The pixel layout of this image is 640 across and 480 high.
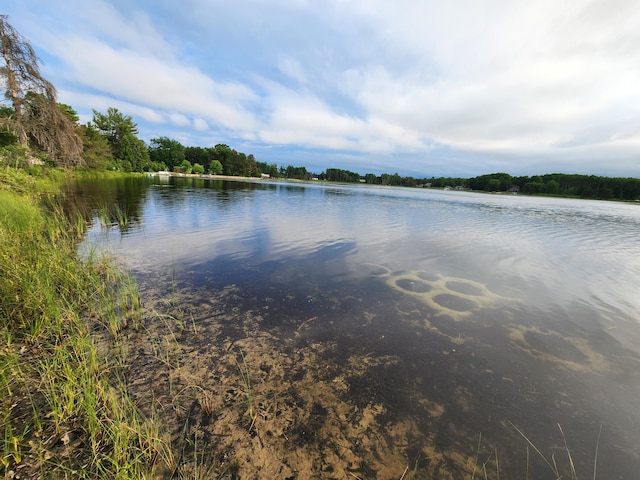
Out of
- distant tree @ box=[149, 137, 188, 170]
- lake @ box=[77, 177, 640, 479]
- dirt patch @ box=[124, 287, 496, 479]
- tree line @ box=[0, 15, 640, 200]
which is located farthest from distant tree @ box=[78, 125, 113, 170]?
distant tree @ box=[149, 137, 188, 170]

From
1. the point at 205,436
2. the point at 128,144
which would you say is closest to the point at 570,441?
the point at 205,436

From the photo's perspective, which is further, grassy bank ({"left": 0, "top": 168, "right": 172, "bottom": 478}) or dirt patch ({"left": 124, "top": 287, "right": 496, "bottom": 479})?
dirt patch ({"left": 124, "top": 287, "right": 496, "bottom": 479})

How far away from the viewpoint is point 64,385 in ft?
9.43

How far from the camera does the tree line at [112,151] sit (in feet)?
73.0

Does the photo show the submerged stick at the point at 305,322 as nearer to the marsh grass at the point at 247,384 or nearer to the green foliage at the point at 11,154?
the marsh grass at the point at 247,384

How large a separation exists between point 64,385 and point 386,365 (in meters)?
4.22

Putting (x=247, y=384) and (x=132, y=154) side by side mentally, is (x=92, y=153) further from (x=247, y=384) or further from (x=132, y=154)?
(x=247, y=384)

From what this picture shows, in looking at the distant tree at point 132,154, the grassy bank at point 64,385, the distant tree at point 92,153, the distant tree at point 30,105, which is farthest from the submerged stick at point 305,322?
the distant tree at point 132,154

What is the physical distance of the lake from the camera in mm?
2854

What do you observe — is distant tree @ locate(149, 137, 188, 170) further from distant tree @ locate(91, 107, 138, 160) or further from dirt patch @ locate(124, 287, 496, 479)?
dirt patch @ locate(124, 287, 496, 479)

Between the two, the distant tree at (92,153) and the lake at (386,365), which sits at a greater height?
→ the distant tree at (92,153)

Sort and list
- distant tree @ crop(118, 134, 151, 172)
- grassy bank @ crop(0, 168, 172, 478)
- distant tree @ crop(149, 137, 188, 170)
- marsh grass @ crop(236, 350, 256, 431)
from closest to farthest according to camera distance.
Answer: grassy bank @ crop(0, 168, 172, 478) < marsh grass @ crop(236, 350, 256, 431) < distant tree @ crop(118, 134, 151, 172) < distant tree @ crop(149, 137, 188, 170)

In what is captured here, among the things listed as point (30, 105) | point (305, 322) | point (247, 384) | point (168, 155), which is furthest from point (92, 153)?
point (168, 155)

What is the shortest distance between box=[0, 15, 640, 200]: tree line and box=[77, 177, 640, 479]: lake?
23145mm
